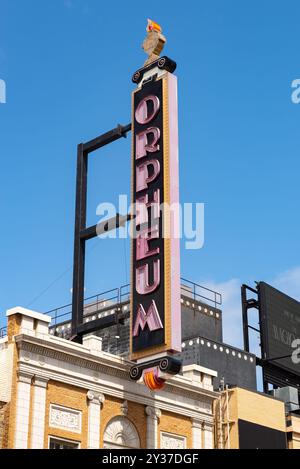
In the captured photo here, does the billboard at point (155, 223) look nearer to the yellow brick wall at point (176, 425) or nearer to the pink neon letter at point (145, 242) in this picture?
the pink neon letter at point (145, 242)

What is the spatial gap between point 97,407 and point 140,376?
5.66 ft

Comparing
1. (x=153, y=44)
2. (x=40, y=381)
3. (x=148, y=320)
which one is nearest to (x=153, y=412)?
(x=148, y=320)

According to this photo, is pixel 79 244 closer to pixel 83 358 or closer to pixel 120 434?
pixel 83 358

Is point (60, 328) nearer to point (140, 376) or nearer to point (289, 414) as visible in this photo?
point (289, 414)

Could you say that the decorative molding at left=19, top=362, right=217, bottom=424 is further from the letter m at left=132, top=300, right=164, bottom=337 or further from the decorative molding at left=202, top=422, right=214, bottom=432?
the letter m at left=132, top=300, right=164, bottom=337

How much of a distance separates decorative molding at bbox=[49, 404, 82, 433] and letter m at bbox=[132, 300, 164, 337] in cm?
342

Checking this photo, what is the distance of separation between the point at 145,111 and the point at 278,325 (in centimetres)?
1973

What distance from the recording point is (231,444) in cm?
3378

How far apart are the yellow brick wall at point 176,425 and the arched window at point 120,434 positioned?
1225mm

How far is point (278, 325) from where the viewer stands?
4825 centimetres

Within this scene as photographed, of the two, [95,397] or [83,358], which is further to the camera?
[95,397]

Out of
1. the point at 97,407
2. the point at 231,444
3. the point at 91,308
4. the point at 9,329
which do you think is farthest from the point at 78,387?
the point at 91,308

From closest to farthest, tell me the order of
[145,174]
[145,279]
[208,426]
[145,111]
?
[145,279] < [145,174] < [145,111] < [208,426]
